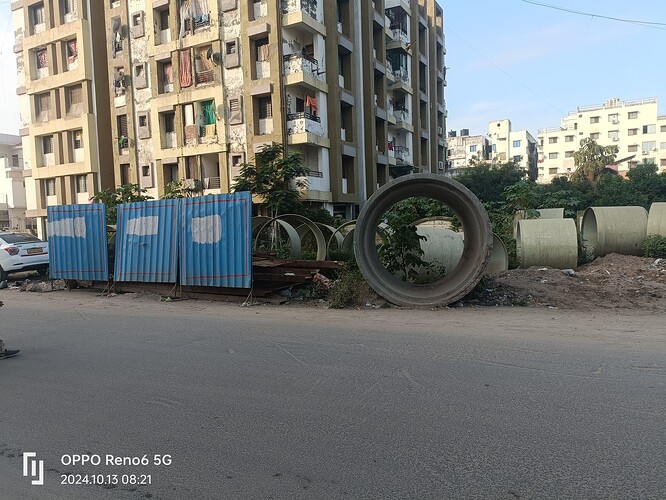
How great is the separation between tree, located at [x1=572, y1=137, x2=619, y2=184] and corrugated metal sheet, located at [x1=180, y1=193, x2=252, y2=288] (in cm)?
5692

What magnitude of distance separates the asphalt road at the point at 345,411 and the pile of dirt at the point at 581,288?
6.88ft

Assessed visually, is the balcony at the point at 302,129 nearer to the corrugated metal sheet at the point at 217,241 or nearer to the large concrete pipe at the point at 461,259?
the corrugated metal sheet at the point at 217,241

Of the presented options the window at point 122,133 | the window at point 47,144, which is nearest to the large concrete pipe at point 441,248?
the window at point 122,133

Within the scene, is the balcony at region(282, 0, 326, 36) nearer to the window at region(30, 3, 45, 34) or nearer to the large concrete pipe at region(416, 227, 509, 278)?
the large concrete pipe at region(416, 227, 509, 278)

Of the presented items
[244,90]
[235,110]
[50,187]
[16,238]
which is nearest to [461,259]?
[16,238]

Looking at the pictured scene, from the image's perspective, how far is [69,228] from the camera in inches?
499

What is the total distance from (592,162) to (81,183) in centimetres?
5370

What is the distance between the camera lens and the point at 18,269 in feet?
48.4

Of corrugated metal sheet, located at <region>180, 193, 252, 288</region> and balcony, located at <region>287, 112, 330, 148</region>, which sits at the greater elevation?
balcony, located at <region>287, 112, 330, 148</region>

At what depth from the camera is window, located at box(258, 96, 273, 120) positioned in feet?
85.1

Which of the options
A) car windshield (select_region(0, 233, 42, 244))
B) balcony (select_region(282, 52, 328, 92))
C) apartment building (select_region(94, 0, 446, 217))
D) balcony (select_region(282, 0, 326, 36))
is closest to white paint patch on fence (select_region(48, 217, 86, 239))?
car windshield (select_region(0, 233, 42, 244))

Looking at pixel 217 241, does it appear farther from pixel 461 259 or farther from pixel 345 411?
pixel 345 411

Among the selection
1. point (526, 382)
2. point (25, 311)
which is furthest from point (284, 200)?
point (526, 382)

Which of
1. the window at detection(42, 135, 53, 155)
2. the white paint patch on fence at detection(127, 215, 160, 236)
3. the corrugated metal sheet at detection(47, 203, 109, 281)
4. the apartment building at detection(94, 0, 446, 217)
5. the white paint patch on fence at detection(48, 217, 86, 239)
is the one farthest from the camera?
the window at detection(42, 135, 53, 155)
